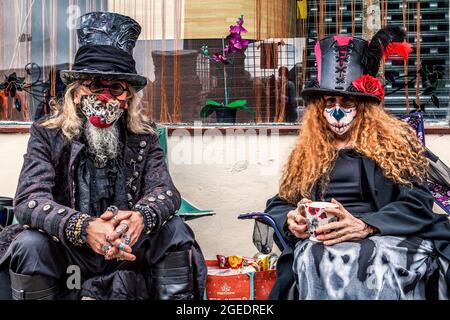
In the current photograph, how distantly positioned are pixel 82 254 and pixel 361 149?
A: 1.54m

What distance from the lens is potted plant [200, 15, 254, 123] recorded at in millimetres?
5223

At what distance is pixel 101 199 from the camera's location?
387cm

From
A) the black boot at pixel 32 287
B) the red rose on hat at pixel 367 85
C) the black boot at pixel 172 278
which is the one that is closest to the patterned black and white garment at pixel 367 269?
the black boot at pixel 172 278

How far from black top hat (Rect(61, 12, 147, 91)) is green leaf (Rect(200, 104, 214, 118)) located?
3.98 feet

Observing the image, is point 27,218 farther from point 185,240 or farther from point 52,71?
point 52,71

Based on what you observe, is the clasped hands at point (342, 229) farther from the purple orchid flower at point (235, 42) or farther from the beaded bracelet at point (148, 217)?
the purple orchid flower at point (235, 42)

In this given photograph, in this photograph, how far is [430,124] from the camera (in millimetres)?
4871

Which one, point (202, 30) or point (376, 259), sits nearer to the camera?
point (376, 259)

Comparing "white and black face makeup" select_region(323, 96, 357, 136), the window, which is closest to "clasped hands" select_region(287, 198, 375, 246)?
"white and black face makeup" select_region(323, 96, 357, 136)

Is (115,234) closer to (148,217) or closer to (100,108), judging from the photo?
(148,217)

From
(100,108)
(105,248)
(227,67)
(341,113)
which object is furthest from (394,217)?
(227,67)

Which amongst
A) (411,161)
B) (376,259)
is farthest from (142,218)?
(411,161)

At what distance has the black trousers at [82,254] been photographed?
336 centimetres
